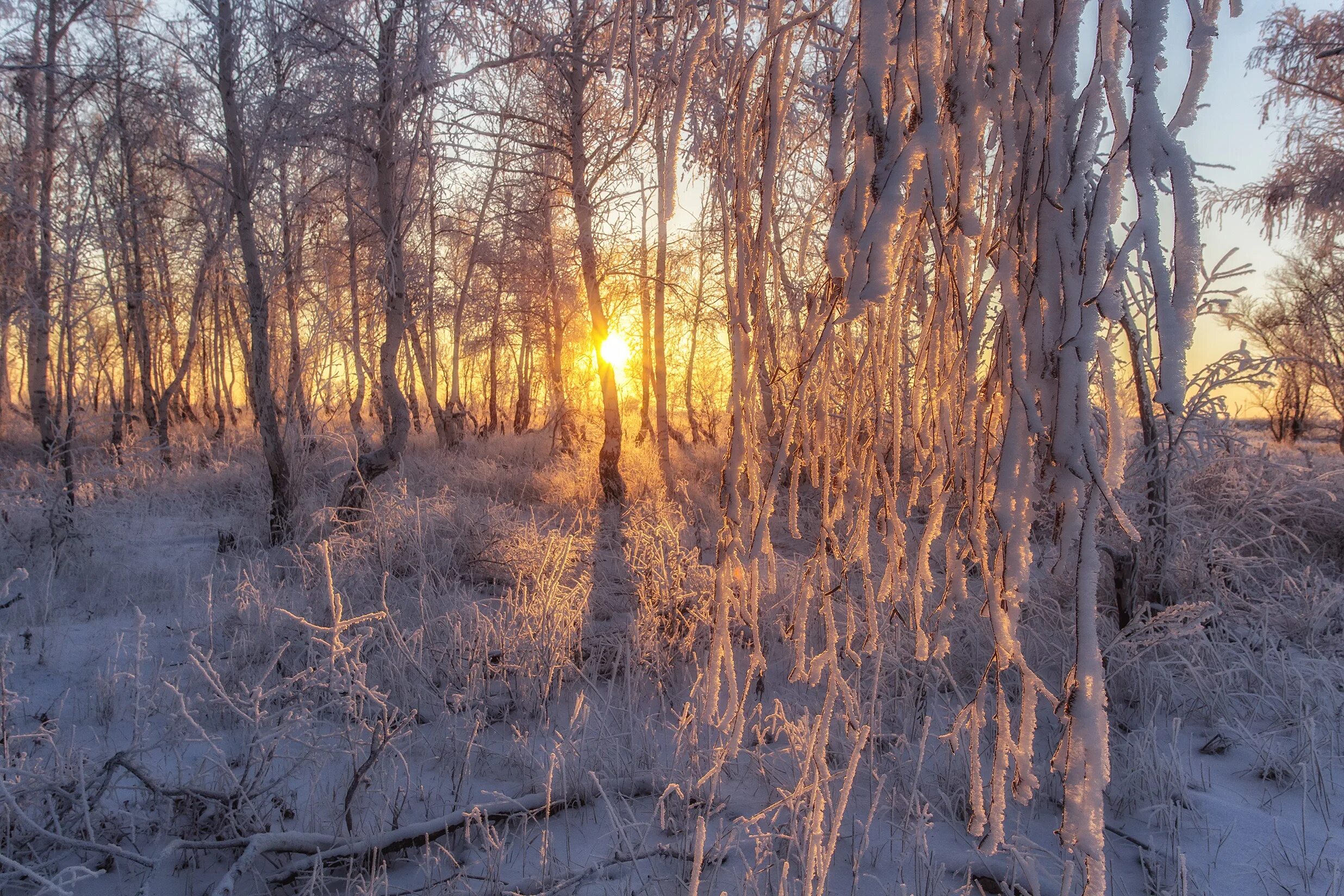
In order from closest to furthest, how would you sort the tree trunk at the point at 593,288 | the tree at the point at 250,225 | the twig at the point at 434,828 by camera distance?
the twig at the point at 434,828 → the tree at the point at 250,225 → the tree trunk at the point at 593,288

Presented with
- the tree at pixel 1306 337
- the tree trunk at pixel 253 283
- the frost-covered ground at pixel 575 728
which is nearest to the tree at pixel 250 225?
the tree trunk at pixel 253 283

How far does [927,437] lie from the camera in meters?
0.98

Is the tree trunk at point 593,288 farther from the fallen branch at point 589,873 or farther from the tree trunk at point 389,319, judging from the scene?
the fallen branch at point 589,873

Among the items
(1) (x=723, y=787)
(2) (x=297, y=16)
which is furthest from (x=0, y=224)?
(1) (x=723, y=787)

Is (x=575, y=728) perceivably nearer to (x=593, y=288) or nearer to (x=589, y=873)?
(x=589, y=873)

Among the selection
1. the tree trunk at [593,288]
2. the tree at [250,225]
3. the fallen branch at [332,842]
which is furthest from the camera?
the tree trunk at [593,288]

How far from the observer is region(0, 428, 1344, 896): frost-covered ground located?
1845mm

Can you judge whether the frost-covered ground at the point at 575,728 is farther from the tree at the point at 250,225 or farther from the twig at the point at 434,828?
the tree at the point at 250,225

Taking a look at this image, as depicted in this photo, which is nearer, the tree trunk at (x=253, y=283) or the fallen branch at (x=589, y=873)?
the fallen branch at (x=589, y=873)

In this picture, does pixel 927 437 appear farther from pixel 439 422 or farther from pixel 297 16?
pixel 439 422

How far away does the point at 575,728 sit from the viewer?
2500 millimetres

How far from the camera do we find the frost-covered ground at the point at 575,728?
1845mm

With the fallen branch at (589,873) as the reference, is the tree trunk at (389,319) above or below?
above

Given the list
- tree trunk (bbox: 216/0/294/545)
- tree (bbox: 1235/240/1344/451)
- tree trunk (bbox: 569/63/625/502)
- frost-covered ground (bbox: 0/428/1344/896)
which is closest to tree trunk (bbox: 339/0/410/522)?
tree trunk (bbox: 216/0/294/545)
